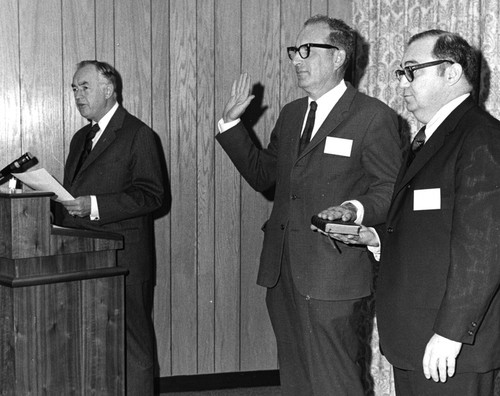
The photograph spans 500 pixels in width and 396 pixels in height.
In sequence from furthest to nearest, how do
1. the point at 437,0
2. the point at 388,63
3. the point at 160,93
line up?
1. the point at 160,93
2. the point at 388,63
3. the point at 437,0

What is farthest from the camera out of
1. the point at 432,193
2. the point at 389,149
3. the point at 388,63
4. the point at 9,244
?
the point at 388,63

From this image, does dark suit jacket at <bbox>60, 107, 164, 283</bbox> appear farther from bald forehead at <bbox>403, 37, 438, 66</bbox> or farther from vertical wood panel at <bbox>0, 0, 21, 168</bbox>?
bald forehead at <bbox>403, 37, 438, 66</bbox>

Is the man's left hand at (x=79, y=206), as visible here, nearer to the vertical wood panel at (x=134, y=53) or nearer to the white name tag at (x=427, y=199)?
the vertical wood panel at (x=134, y=53)

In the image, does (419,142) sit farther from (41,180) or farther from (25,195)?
(41,180)

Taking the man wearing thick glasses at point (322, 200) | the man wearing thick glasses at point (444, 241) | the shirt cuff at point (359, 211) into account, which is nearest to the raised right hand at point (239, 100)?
the man wearing thick glasses at point (322, 200)

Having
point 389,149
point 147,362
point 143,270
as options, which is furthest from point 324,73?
point 147,362

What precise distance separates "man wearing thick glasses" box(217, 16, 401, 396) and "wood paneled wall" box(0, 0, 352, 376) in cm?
131

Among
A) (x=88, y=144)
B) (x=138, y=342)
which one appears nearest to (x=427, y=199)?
(x=138, y=342)

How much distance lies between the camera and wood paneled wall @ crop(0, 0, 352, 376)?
428 centimetres

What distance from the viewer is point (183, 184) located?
4543 mm

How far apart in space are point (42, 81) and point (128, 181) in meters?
0.86

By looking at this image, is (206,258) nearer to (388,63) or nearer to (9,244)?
(388,63)

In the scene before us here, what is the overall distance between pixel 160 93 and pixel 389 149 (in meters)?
1.82

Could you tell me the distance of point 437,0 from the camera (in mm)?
3812
